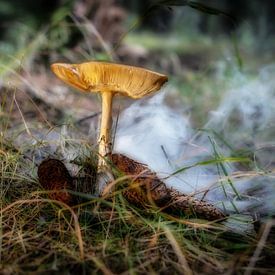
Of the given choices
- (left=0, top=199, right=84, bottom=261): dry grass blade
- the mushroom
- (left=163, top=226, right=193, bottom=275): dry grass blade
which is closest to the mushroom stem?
the mushroom

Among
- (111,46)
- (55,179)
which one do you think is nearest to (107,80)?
(55,179)

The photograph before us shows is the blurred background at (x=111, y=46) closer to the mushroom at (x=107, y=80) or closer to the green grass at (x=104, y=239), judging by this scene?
the mushroom at (x=107, y=80)

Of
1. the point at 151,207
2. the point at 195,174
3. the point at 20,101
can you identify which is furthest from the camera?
the point at 20,101

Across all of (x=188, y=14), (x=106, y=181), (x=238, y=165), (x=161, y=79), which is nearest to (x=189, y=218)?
(x=106, y=181)

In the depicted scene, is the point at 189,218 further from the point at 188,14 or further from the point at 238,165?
the point at 188,14

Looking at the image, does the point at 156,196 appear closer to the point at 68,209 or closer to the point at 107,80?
the point at 68,209

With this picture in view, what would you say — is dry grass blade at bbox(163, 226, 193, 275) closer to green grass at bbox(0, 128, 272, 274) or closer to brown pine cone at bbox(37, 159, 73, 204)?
green grass at bbox(0, 128, 272, 274)
